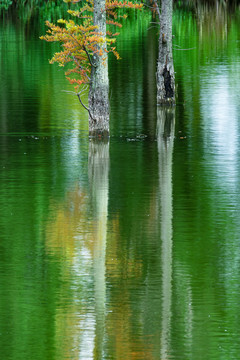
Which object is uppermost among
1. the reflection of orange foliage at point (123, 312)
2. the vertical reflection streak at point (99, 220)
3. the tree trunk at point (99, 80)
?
the tree trunk at point (99, 80)

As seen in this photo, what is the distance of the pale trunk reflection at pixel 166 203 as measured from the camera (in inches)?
361

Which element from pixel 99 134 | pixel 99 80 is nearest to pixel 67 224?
pixel 99 80

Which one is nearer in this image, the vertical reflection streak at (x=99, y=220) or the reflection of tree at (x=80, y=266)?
the reflection of tree at (x=80, y=266)

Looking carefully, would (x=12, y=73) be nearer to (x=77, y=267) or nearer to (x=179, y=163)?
(x=179, y=163)

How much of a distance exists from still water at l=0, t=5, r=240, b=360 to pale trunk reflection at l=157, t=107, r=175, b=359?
23 millimetres

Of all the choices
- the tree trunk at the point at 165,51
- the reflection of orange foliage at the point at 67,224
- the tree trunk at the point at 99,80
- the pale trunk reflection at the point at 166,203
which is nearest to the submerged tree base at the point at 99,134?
the tree trunk at the point at 99,80

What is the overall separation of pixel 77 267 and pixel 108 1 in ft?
36.7

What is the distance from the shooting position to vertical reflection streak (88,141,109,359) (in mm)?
9031

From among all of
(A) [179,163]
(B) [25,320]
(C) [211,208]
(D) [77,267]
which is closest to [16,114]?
(A) [179,163]

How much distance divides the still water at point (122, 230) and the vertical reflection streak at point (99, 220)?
0.02 meters

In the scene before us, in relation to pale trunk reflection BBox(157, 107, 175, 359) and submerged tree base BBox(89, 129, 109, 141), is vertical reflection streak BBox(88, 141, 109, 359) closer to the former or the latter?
submerged tree base BBox(89, 129, 109, 141)

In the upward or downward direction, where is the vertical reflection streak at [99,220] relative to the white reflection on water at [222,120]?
downward

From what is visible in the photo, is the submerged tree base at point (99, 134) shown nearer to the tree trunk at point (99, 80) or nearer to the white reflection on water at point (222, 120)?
the tree trunk at point (99, 80)

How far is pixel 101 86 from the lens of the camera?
830 inches
